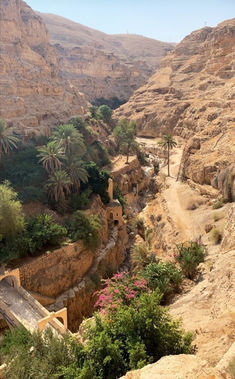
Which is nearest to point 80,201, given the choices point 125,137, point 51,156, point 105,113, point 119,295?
point 51,156

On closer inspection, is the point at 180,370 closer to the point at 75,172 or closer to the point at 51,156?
the point at 75,172

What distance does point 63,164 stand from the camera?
92.1 ft

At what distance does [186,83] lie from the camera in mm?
65000

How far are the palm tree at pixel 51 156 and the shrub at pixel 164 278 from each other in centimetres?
1569

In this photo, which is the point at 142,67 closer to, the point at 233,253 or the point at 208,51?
the point at 208,51

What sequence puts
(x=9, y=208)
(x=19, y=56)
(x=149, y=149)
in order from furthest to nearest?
1. (x=149, y=149)
2. (x=19, y=56)
3. (x=9, y=208)

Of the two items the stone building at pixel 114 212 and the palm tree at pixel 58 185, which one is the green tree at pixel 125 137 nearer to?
the stone building at pixel 114 212

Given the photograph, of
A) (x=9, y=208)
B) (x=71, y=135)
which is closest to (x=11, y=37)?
(x=71, y=135)

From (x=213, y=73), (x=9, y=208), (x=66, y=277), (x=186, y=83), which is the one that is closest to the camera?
(x=9, y=208)

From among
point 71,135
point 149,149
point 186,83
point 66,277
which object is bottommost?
point 66,277

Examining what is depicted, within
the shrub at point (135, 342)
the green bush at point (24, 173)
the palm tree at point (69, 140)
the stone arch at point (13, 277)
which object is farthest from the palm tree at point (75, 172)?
the shrub at point (135, 342)

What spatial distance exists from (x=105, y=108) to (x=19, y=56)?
18089 millimetres

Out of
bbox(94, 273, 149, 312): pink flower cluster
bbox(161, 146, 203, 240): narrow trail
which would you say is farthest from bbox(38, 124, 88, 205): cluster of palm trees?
bbox(94, 273, 149, 312): pink flower cluster

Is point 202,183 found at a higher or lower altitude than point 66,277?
higher
